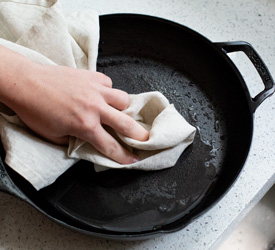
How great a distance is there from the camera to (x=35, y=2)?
0.64m

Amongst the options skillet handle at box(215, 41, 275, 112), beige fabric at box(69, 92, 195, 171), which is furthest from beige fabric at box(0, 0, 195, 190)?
skillet handle at box(215, 41, 275, 112)

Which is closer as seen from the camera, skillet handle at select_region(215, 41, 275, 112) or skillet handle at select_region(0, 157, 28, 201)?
skillet handle at select_region(0, 157, 28, 201)

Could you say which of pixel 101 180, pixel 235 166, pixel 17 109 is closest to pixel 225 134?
pixel 235 166

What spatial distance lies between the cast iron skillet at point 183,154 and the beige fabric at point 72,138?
4 cm

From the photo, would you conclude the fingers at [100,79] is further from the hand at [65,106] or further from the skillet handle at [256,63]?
the skillet handle at [256,63]

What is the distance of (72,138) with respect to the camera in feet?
1.83

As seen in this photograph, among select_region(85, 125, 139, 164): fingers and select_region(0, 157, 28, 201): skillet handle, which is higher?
select_region(85, 125, 139, 164): fingers

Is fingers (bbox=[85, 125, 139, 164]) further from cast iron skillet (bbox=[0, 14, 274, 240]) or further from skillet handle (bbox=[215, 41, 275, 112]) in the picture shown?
skillet handle (bbox=[215, 41, 275, 112])

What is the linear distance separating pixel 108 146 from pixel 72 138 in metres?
0.06

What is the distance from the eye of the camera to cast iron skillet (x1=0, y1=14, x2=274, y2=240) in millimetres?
566

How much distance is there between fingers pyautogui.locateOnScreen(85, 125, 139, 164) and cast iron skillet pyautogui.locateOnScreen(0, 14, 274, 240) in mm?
41

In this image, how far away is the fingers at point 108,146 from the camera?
0.54 metres

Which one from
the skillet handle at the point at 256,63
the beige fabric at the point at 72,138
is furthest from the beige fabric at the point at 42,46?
the skillet handle at the point at 256,63

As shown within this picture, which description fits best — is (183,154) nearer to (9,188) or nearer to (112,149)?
(112,149)
